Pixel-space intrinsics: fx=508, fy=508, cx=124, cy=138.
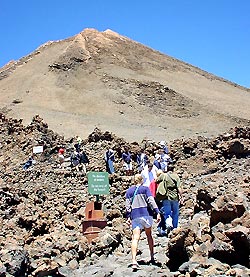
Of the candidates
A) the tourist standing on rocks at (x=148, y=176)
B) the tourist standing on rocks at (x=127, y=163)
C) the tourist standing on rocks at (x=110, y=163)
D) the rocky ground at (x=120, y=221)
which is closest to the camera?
the rocky ground at (x=120, y=221)

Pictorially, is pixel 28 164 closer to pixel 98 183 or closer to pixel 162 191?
pixel 98 183

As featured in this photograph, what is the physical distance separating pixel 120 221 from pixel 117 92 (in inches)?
1756

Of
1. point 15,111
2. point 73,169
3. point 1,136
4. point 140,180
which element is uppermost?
point 15,111

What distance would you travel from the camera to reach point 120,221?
9.61 metres

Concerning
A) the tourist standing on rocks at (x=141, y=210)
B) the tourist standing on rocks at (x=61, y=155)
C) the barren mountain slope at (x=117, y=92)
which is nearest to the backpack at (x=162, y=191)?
the tourist standing on rocks at (x=141, y=210)

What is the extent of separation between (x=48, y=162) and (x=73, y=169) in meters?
4.09

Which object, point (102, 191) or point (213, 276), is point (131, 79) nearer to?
point (102, 191)

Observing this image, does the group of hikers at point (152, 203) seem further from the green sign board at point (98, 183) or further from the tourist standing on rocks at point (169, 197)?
the green sign board at point (98, 183)

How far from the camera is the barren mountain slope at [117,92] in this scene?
42594 mm

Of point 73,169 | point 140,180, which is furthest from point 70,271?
point 73,169

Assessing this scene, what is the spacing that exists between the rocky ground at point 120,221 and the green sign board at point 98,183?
1.63 ft

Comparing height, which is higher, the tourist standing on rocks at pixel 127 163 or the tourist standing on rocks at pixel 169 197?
the tourist standing on rocks at pixel 127 163

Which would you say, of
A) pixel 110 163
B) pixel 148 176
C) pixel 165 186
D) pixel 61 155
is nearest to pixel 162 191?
pixel 165 186

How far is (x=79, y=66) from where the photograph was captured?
202ft
